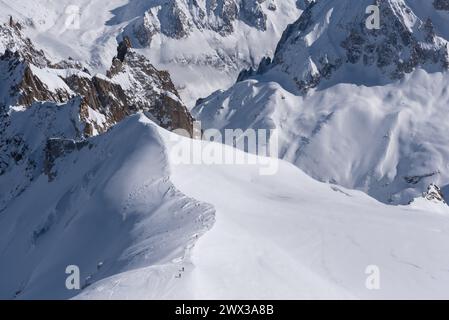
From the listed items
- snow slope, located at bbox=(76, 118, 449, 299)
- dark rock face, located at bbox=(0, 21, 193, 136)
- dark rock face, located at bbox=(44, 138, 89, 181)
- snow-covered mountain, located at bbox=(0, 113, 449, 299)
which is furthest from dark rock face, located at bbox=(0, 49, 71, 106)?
snow slope, located at bbox=(76, 118, 449, 299)

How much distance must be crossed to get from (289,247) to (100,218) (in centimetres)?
1650

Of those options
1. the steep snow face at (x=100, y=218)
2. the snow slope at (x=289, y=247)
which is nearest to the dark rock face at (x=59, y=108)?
the steep snow face at (x=100, y=218)

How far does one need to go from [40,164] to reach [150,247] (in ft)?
170

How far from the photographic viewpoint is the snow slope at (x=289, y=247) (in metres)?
41.7

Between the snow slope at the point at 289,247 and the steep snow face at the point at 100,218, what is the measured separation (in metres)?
1.45

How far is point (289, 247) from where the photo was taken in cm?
5419

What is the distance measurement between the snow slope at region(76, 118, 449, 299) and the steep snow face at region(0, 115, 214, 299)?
1454 millimetres

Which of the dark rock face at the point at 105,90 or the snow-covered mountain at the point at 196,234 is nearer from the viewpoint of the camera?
the snow-covered mountain at the point at 196,234
